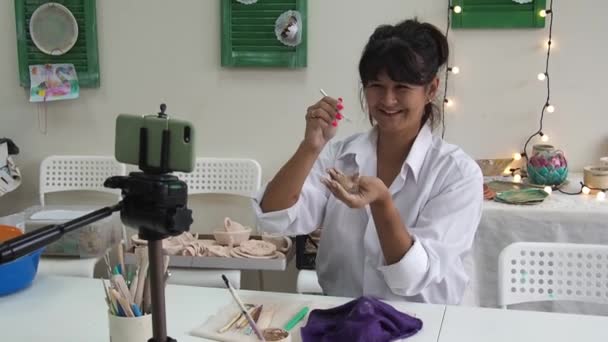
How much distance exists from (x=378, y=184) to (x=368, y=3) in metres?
1.56

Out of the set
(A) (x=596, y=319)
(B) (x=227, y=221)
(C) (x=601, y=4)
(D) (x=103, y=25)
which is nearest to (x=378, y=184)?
(A) (x=596, y=319)

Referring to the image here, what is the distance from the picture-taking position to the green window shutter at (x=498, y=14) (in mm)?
2643

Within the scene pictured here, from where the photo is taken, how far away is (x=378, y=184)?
4.64 ft

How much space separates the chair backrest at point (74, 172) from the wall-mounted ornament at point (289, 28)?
931 mm

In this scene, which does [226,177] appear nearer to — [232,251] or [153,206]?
[232,251]

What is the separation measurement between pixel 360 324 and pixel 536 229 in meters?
1.24

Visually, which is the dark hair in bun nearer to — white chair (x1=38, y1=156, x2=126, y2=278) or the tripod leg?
the tripod leg

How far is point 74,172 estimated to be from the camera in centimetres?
303

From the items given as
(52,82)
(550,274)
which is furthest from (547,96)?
(52,82)

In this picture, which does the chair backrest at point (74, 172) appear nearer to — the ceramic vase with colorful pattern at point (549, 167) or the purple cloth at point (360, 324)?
the ceramic vase with colorful pattern at point (549, 167)

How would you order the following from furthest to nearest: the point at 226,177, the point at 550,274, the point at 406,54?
the point at 226,177, the point at 550,274, the point at 406,54

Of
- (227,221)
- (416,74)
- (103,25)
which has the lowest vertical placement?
(227,221)

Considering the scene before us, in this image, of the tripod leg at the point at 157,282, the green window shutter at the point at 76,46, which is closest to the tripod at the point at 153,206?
the tripod leg at the point at 157,282

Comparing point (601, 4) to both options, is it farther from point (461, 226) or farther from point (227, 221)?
point (227, 221)
